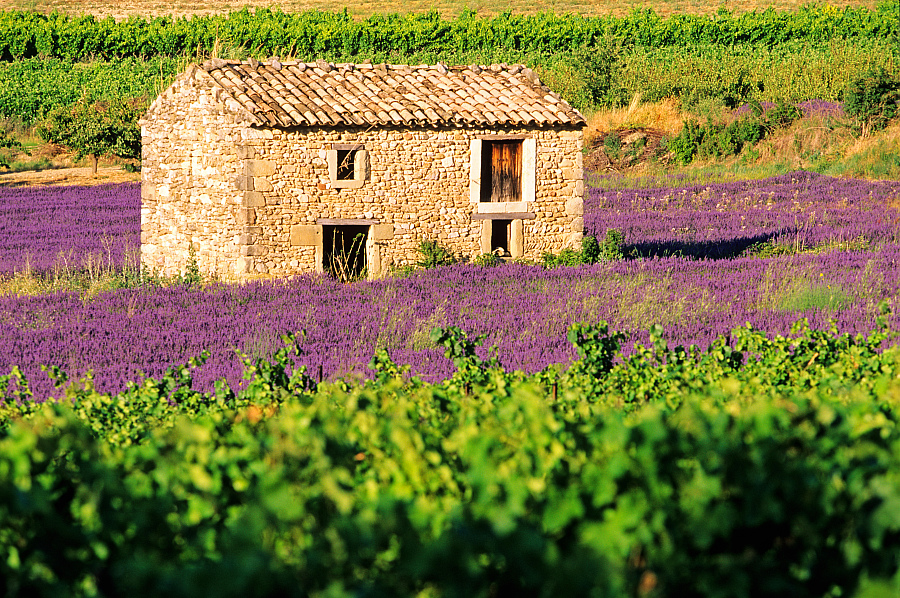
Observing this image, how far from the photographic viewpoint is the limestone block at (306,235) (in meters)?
16.0

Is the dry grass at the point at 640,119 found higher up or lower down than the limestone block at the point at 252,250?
higher up

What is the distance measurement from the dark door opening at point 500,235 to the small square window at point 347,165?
2.52 m

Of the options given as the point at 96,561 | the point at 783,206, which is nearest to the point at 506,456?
the point at 96,561

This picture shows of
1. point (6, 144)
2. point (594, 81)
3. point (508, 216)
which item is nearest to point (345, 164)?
point (508, 216)

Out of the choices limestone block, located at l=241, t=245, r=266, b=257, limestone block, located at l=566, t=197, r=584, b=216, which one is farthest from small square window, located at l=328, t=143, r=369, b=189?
limestone block, located at l=566, t=197, r=584, b=216

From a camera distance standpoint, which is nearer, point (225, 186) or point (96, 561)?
point (96, 561)

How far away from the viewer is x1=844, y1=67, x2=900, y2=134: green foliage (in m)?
31.0

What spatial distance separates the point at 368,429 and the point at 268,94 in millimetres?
12457

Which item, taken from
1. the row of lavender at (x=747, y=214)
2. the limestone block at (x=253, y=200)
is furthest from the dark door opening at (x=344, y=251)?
the row of lavender at (x=747, y=214)

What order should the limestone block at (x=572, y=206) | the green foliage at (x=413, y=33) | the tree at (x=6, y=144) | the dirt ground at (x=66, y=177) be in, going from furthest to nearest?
the green foliage at (x=413, y=33) < the tree at (x=6, y=144) < the dirt ground at (x=66, y=177) < the limestone block at (x=572, y=206)

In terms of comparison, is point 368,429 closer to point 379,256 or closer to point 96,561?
point 96,561

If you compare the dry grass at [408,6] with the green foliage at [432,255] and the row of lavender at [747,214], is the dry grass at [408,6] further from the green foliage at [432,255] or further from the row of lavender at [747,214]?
the green foliage at [432,255]

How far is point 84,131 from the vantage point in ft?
99.7

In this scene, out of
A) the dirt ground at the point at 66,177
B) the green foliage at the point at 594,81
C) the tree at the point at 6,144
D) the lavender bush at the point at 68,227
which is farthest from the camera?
the green foliage at the point at 594,81
